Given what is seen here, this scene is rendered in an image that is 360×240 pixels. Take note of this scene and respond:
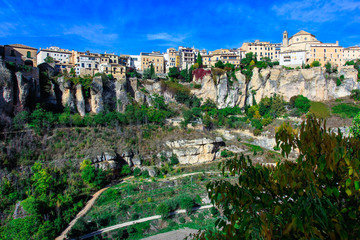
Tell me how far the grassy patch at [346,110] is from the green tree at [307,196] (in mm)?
28402

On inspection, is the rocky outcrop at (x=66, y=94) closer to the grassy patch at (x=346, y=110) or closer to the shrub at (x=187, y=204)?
the shrub at (x=187, y=204)

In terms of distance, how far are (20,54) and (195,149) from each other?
841 inches

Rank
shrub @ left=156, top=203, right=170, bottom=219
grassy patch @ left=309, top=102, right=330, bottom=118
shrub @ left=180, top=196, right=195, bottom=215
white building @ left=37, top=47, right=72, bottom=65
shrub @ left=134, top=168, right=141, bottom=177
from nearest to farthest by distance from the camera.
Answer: shrub @ left=156, top=203, right=170, bottom=219 < shrub @ left=180, top=196, right=195, bottom=215 < shrub @ left=134, top=168, right=141, bottom=177 < grassy patch @ left=309, top=102, right=330, bottom=118 < white building @ left=37, top=47, right=72, bottom=65

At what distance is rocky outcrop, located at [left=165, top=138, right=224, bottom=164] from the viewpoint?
886 inches

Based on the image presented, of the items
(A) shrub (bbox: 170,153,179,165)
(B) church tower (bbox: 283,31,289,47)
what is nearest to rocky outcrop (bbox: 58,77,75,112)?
(A) shrub (bbox: 170,153,179,165)

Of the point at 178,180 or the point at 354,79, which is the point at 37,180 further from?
the point at 354,79

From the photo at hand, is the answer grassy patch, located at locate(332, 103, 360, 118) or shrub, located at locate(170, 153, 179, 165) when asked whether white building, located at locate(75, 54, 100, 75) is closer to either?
shrub, located at locate(170, 153, 179, 165)

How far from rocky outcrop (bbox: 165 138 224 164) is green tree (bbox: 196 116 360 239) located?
66.8 ft

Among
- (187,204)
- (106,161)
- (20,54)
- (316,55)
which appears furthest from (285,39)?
(20,54)

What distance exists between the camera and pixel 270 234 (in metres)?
1.57

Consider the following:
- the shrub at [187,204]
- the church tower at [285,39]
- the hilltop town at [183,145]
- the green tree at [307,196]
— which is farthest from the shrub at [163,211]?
the church tower at [285,39]

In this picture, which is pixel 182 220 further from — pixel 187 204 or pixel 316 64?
pixel 316 64

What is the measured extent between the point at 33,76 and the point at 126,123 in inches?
387

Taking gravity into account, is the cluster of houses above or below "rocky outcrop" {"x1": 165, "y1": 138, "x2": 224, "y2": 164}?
above
